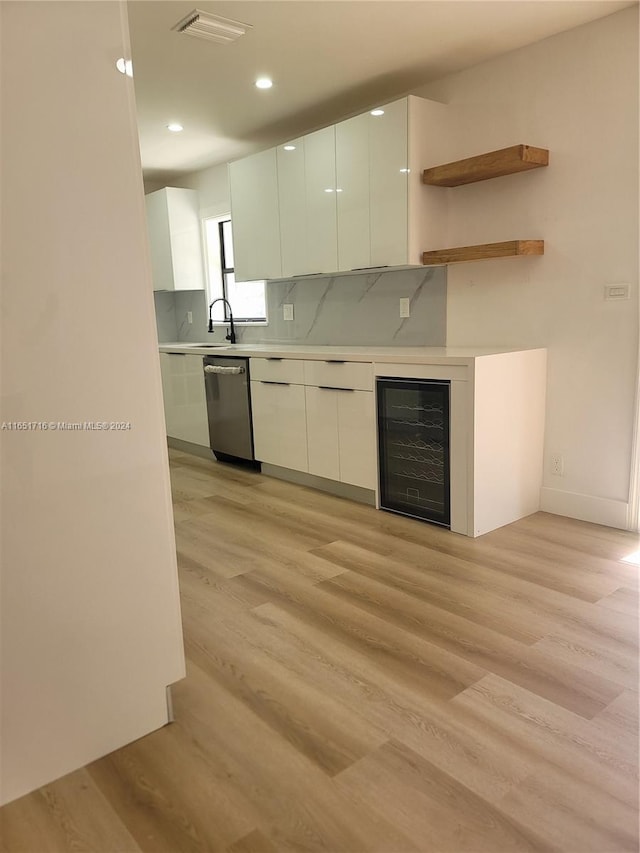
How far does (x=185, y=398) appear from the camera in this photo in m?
5.20

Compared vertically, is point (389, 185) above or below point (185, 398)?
above

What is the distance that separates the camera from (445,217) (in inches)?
147

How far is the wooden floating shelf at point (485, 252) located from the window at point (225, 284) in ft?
7.11

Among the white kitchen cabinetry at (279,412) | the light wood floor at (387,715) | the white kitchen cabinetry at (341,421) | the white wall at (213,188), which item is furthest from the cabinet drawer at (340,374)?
the white wall at (213,188)

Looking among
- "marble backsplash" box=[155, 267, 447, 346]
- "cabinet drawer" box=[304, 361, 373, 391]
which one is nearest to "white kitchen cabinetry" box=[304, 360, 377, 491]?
"cabinet drawer" box=[304, 361, 373, 391]

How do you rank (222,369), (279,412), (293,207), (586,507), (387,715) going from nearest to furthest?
(387,715), (586,507), (279,412), (293,207), (222,369)

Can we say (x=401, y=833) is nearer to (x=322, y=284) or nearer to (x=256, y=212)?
(x=322, y=284)

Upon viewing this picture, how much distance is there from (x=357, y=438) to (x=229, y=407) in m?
1.39

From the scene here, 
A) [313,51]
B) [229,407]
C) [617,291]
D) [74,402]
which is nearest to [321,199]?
[313,51]

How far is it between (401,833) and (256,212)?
4129mm

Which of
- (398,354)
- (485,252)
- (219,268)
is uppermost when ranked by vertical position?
(219,268)

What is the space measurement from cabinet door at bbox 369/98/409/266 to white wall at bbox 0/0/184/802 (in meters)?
2.24

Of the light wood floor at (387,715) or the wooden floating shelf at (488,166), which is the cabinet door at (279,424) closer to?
the light wood floor at (387,715)

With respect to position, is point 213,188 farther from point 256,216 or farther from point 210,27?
point 210,27
